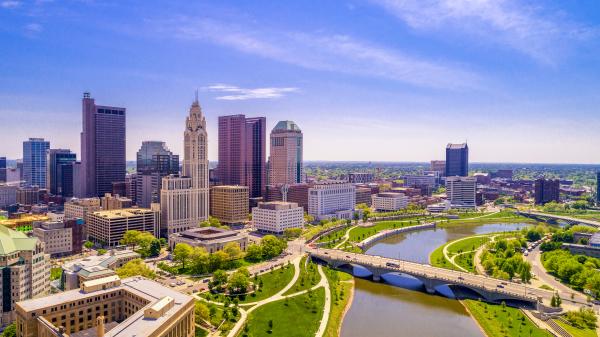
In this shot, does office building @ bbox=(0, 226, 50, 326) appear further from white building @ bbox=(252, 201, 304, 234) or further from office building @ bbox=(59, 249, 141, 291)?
white building @ bbox=(252, 201, 304, 234)

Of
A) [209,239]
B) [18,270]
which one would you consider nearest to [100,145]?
[209,239]

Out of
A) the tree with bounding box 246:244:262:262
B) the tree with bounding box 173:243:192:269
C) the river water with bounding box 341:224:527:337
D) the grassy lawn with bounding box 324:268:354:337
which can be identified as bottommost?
the river water with bounding box 341:224:527:337

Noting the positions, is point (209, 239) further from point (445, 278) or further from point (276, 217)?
point (445, 278)

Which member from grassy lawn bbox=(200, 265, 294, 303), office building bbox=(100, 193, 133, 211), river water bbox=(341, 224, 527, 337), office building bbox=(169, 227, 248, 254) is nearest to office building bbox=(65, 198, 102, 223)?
office building bbox=(100, 193, 133, 211)

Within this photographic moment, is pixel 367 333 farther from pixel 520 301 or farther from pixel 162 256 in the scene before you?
pixel 162 256

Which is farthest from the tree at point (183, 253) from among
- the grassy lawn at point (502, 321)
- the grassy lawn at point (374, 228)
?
the grassy lawn at point (502, 321)

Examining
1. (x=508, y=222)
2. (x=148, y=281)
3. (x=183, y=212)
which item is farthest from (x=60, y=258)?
(x=508, y=222)

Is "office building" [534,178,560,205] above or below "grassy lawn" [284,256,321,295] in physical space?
above
